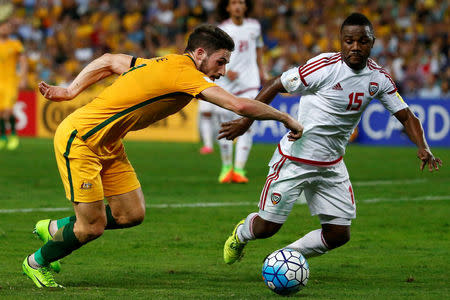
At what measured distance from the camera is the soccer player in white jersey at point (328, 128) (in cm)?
618

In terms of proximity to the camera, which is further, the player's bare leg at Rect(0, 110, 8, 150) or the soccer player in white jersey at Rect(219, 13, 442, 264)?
the player's bare leg at Rect(0, 110, 8, 150)

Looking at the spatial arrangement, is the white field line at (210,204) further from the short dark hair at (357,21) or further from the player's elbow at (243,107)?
the player's elbow at (243,107)

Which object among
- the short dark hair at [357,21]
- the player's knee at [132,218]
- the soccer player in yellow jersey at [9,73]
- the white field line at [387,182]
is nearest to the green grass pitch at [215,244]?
the white field line at [387,182]

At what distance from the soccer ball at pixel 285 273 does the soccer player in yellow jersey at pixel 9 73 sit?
12.6 meters

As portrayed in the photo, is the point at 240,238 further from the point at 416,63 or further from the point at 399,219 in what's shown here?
the point at 416,63

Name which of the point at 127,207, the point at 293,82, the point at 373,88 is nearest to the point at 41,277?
the point at 127,207

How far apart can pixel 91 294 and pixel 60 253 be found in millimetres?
445

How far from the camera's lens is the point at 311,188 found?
6336mm

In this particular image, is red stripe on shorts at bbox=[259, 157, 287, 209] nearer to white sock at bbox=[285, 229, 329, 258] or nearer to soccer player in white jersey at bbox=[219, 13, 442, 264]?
soccer player in white jersey at bbox=[219, 13, 442, 264]

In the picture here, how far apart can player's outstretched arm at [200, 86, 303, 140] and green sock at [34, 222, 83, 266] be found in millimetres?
1339

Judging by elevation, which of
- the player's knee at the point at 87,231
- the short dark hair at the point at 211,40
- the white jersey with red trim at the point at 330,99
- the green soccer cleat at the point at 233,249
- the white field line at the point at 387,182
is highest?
the short dark hair at the point at 211,40

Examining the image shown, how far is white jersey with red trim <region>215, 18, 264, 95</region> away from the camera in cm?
1308

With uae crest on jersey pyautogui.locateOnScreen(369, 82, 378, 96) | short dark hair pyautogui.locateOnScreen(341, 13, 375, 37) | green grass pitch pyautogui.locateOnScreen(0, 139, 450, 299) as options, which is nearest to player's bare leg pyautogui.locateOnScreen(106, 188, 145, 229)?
green grass pitch pyautogui.locateOnScreen(0, 139, 450, 299)

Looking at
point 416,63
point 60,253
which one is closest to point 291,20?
point 416,63
